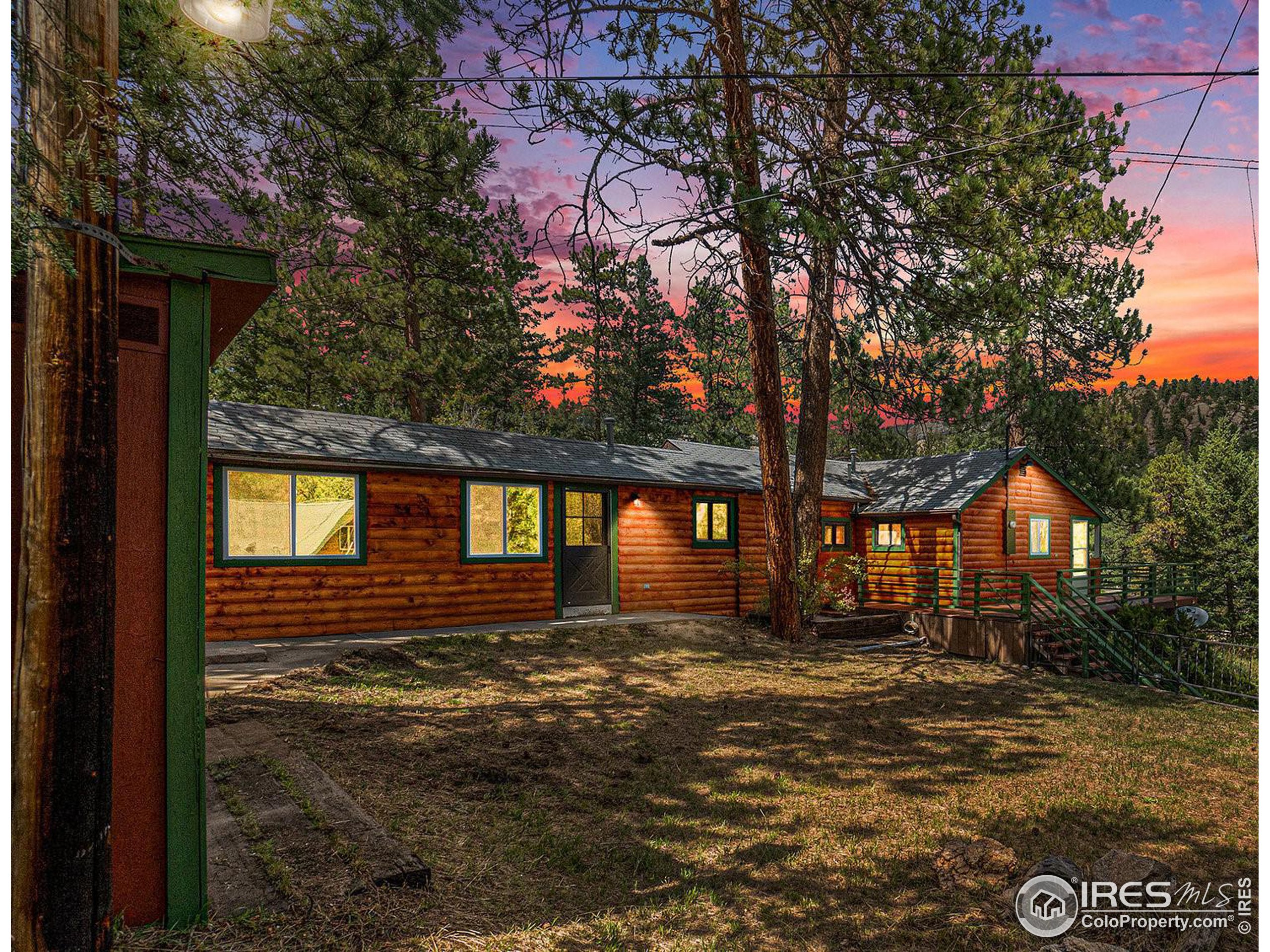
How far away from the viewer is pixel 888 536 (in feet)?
59.6

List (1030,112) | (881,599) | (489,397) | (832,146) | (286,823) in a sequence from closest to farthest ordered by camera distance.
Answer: (286,823) → (1030,112) → (832,146) → (881,599) → (489,397)

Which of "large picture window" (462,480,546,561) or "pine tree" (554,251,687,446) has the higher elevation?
"pine tree" (554,251,687,446)

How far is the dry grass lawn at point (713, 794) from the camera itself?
3.42 meters

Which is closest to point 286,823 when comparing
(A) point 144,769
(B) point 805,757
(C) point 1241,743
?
(A) point 144,769

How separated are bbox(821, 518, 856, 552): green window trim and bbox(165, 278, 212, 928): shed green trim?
1587 centimetres

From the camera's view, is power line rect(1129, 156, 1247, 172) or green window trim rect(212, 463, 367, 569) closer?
power line rect(1129, 156, 1247, 172)

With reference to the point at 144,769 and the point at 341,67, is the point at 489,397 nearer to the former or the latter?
the point at 341,67

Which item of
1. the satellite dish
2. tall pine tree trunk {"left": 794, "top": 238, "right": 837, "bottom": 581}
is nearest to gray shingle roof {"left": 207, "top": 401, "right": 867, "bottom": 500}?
tall pine tree trunk {"left": 794, "top": 238, "right": 837, "bottom": 581}

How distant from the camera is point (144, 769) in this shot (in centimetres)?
284

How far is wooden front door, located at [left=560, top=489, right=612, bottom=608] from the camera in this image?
13.2 m

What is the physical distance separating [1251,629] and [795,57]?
2391 cm

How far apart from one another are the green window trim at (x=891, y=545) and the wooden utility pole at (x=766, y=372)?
21.2 feet

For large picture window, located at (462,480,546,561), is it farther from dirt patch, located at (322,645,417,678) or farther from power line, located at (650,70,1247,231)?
power line, located at (650,70,1247,231)

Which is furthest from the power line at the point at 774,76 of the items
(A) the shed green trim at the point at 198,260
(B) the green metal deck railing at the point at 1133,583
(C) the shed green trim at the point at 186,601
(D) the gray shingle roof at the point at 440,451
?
(B) the green metal deck railing at the point at 1133,583
